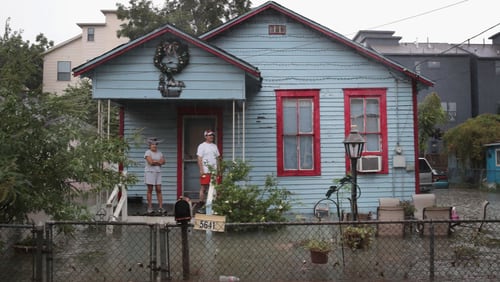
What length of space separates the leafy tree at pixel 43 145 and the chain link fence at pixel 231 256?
39cm

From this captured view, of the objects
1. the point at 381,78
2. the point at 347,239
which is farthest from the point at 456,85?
the point at 347,239

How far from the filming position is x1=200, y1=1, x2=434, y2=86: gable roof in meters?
12.2

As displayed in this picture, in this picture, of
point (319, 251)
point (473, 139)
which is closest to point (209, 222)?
point (319, 251)

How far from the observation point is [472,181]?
29922mm

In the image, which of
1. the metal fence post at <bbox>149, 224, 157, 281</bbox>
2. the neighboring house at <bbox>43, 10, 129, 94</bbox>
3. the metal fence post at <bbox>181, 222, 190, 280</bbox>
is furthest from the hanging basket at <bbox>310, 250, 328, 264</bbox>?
the neighboring house at <bbox>43, 10, 129, 94</bbox>

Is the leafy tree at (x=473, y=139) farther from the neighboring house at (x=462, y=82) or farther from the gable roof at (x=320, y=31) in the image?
the gable roof at (x=320, y=31)

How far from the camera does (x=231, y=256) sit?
269 inches

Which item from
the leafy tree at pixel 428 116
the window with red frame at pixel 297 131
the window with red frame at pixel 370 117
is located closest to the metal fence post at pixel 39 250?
the window with red frame at pixel 297 131

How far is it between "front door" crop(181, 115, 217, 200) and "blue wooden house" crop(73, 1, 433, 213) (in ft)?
0.09

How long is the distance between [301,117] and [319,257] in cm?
652

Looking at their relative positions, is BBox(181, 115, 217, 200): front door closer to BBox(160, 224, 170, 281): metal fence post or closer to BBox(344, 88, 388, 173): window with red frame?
BBox(344, 88, 388, 173): window with red frame

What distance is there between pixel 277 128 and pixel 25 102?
7272 mm

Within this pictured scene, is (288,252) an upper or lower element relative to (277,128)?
lower

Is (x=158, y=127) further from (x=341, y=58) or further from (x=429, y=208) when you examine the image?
(x=429, y=208)
